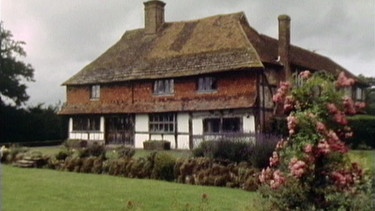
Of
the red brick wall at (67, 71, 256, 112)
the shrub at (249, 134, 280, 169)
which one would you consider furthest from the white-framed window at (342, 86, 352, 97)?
the red brick wall at (67, 71, 256, 112)

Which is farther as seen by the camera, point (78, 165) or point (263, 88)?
point (263, 88)

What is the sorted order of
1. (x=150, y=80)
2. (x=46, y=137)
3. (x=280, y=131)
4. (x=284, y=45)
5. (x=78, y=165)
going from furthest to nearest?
(x=150, y=80)
(x=78, y=165)
(x=280, y=131)
(x=46, y=137)
(x=284, y=45)

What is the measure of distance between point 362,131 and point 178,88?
12.5 meters

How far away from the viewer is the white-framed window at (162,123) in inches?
717

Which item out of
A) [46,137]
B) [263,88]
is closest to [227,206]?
[46,137]

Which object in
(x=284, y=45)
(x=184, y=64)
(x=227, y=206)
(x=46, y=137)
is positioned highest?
(x=184, y=64)

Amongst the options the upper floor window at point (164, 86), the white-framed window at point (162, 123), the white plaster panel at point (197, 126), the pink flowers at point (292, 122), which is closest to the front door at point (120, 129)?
the white-framed window at point (162, 123)

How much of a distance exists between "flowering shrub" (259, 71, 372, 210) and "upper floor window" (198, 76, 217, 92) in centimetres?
1165

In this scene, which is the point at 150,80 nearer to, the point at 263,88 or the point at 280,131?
the point at 263,88

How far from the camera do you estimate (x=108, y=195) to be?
800 cm

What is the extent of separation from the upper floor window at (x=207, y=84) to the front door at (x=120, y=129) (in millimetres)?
3114

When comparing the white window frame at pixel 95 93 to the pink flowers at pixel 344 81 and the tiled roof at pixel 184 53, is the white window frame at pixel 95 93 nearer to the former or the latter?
the tiled roof at pixel 184 53

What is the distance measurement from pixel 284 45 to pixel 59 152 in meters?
7.14

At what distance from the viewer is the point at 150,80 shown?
18281 mm
